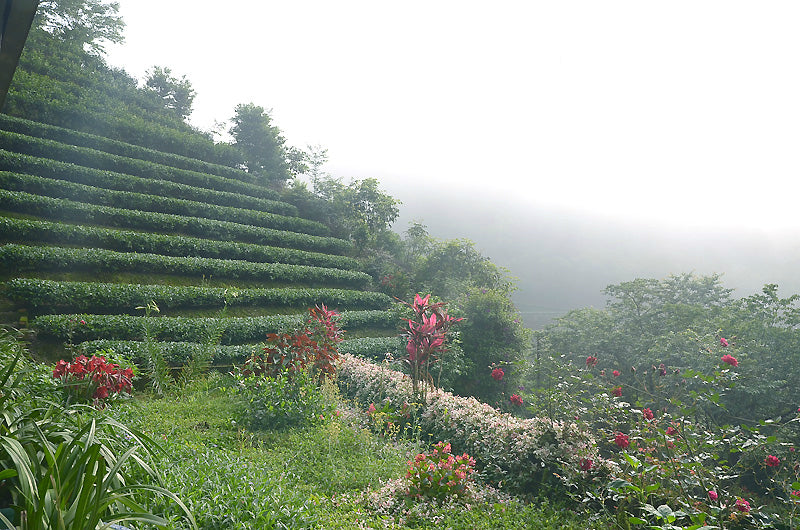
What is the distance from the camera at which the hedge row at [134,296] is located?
8438 millimetres

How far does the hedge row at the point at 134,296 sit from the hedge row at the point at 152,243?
213cm

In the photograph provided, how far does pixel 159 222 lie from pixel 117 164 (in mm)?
4190

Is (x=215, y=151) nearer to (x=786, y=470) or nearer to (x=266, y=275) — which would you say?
(x=266, y=275)

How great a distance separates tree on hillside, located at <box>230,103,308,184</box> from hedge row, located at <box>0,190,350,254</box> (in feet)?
31.3

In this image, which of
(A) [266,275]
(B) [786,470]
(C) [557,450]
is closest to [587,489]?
(C) [557,450]

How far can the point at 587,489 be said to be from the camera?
151 inches

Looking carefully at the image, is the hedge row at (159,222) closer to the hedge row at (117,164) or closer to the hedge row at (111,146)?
the hedge row at (117,164)

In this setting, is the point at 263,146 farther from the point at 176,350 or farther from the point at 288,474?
the point at 288,474

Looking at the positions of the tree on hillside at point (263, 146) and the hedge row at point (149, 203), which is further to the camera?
the tree on hillside at point (263, 146)

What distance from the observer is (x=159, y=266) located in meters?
11.4

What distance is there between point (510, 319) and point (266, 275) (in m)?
7.96

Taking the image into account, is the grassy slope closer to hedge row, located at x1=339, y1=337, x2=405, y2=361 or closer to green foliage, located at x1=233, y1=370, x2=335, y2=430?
green foliage, located at x1=233, y1=370, x2=335, y2=430

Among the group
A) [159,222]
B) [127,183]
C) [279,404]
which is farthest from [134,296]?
[127,183]

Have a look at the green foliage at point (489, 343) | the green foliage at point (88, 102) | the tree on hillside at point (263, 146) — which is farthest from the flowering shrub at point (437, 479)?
the tree on hillside at point (263, 146)
